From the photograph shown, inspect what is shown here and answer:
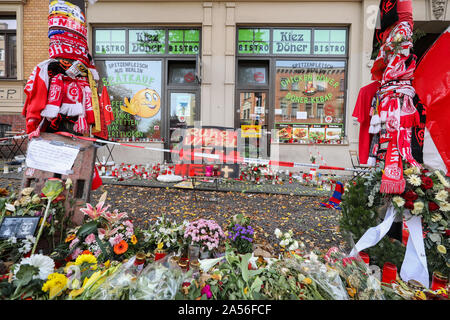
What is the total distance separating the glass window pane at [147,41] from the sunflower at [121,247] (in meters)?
8.02

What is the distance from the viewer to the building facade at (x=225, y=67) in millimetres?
7941

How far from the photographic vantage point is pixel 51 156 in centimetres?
262

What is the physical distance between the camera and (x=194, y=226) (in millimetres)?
2115

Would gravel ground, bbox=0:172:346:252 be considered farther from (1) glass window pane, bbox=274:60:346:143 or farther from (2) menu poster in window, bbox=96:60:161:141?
(1) glass window pane, bbox=274:60:346:143

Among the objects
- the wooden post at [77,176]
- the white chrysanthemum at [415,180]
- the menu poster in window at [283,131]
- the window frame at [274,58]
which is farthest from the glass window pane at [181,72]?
the white chrysanthemum at [415,180]

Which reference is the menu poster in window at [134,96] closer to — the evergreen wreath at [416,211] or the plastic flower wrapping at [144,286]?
the evergreen wreath at [416,211]

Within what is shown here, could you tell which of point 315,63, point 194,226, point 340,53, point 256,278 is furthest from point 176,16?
point 256,278

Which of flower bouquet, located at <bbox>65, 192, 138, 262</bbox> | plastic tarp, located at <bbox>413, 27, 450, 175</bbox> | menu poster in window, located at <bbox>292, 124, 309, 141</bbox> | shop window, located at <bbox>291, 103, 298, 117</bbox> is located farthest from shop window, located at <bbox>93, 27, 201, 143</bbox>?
plastic tarp, located at <bbox>413, 27, 450, 175</bbox>

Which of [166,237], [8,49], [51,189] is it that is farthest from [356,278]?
[8,49]

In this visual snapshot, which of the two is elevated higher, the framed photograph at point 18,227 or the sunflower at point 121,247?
the framed photograph at point 18,227

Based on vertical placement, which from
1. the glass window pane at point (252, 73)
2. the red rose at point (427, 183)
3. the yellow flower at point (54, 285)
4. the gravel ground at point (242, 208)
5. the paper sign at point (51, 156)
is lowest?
the gravel ground at point (242, 208)

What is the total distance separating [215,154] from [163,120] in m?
4.59

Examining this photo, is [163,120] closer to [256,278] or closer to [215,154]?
[215,154]

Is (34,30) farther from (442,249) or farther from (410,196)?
(442,249)
